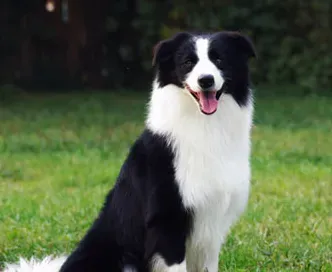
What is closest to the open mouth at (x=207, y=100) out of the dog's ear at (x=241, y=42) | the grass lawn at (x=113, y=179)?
the dog's ear at (x=241, y=42)

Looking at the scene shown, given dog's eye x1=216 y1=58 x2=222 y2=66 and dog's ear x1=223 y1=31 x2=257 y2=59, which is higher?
dog's ear x1=223 y1=31 x2=257 y2=59

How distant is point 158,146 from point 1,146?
21.2 feet

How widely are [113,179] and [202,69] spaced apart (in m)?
4.40

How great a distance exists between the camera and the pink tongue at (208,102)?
3.54 metres

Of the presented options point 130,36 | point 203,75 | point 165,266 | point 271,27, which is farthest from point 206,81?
point 130,36

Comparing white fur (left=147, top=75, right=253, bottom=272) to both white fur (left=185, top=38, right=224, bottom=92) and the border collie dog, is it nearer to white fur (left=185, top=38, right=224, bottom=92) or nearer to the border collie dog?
the border collie dog

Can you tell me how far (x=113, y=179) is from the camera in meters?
7.74

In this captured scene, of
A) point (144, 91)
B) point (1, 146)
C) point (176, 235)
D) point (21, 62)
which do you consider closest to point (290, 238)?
point (176, 235)

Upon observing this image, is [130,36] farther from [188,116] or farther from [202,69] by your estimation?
[202,69]

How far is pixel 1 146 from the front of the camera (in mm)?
9750

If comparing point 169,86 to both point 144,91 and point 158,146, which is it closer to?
point 158,146

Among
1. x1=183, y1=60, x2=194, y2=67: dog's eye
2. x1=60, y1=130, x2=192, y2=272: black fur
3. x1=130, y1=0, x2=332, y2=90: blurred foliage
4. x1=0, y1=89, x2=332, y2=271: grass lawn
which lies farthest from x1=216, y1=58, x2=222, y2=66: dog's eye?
x1=130, y1=0, x2=332, y2=90: blurred foliage

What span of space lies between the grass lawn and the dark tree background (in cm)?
374

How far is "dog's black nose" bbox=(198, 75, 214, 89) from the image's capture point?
3.43 metres
